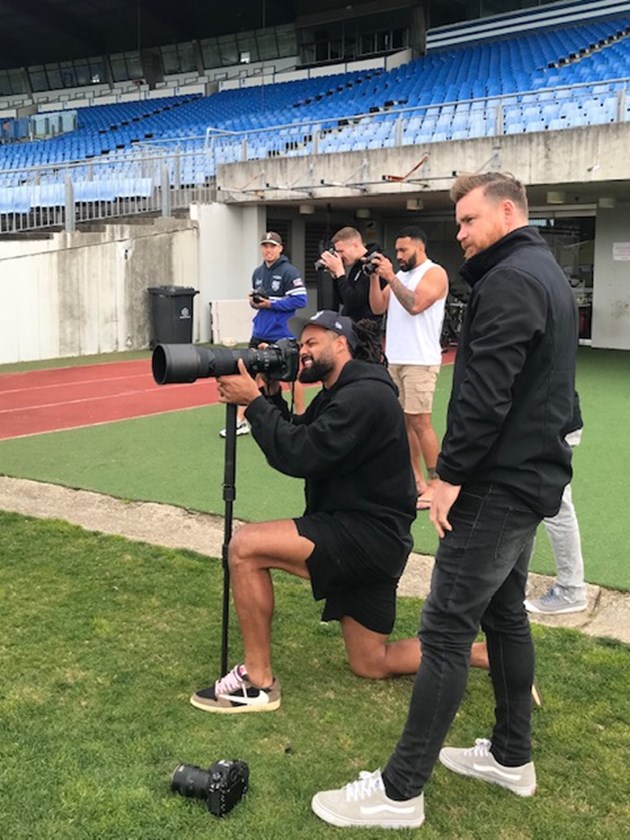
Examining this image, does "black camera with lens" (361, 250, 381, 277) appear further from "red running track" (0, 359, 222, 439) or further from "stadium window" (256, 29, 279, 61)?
"stadium window" (256, 29, 279, 61)

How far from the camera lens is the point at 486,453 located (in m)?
2.26

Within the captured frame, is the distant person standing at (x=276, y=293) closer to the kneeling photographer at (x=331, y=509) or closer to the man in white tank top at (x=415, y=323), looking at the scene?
the man in white tank top at (x=415, y=323)

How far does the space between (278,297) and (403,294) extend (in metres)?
1.86

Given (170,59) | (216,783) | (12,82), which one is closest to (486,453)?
(216,783)

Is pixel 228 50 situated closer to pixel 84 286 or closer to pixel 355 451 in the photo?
pixel 84 286

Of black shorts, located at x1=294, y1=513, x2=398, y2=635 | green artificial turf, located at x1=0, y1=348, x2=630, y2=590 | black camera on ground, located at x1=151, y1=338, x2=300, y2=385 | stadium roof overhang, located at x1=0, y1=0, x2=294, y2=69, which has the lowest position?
green artificial turf, located at x1=0, y1=348, x2=630, y2=590

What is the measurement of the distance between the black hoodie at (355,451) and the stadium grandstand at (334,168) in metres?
9.54

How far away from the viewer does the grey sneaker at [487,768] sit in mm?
2609

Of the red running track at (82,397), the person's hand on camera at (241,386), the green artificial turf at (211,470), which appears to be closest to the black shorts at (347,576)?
the person's hand on camera at (241,386)

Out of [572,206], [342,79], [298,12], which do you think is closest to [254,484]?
[572,206]

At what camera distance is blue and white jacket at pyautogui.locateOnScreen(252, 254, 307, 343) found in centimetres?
696

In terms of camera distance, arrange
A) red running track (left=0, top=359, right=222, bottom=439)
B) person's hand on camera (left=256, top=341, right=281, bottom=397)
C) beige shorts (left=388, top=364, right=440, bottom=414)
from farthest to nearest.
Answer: red running track (left=0, top=359, right=222, bottom=439) → beige shorts (left=388, top=364, right=440, bottom=414) → person's hand on camera (left=256, top=341, right=281, bottom=397)

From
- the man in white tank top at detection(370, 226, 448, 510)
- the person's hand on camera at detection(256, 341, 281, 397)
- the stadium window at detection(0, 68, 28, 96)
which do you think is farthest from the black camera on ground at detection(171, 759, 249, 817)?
the stadium window at detection(0, 68, 28, 96)

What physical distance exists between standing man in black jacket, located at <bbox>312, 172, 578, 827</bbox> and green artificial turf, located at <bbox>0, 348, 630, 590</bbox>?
2.10m
